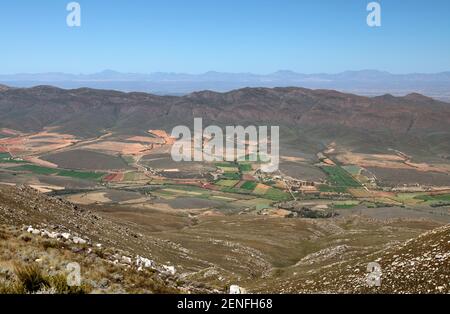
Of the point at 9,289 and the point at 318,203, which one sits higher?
the point at 9,289

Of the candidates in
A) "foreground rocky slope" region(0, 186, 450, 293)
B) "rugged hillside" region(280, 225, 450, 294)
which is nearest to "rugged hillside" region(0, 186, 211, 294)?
"foreground rocky slope" region(0, 186, 450, 293)

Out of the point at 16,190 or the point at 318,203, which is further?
the point at 318,203

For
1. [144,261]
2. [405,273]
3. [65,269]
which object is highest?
[65,269]

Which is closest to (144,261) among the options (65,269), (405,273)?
(65,269)

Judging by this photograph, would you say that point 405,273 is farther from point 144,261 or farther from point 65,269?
point 65,269

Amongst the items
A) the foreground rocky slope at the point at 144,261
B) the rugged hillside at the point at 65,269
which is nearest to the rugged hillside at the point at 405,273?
the foreground rocky slope at the point at 144,261

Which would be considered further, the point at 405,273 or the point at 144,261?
the point at 405,273

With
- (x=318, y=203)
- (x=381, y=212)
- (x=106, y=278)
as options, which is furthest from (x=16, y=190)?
(x=318, y=203)

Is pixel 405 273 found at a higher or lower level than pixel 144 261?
lower

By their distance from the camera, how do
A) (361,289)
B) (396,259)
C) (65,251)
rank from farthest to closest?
(396,259) → (361,289) → (65,251)

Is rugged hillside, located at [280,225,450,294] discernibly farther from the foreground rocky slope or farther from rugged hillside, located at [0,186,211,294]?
rugged hillside, located at [0,186,211,294]
